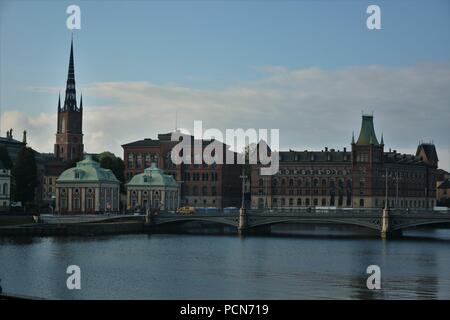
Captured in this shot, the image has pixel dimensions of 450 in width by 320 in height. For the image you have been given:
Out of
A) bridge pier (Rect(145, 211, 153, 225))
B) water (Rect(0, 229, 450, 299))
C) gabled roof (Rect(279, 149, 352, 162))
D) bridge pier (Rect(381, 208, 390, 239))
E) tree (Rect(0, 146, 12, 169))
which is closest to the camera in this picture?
water (Rect(0, 229, 450, 299))

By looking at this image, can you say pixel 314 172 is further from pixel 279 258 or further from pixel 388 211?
pixel 279 258

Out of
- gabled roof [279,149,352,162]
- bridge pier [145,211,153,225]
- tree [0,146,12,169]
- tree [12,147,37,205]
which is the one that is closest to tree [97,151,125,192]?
tree [0,146,12,169]

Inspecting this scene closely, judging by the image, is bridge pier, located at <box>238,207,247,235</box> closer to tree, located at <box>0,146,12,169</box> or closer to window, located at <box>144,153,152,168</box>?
tree, located at <box>0,146,12,169</box>

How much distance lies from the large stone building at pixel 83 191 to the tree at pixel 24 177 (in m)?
4.74

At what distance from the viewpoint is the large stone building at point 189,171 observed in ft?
618

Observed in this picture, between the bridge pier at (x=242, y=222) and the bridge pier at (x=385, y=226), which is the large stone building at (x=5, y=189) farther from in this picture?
the bridge pier at (x=385, y=226)

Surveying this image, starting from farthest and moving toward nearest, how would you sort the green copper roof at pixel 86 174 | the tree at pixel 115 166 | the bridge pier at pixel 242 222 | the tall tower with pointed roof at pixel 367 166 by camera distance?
the tall tower with pointed roof at pixel 367 166 → the tree at pixel 115 166 → the green copper roof at pixel 86 174 → the bridge pier at pixel 242 222

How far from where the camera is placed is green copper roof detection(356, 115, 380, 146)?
187 metres

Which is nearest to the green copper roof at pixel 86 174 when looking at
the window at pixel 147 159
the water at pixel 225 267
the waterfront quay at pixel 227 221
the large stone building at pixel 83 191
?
the large stone building at pixel 83 191

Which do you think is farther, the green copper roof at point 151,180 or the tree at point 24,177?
the green copper roof at point 151,180

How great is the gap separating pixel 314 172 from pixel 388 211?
73207mm

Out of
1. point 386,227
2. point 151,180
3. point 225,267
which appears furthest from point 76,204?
point 225,267

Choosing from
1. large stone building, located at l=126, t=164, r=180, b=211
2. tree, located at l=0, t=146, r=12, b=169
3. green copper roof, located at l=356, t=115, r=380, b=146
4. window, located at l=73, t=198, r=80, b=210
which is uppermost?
green copper roof, located at l=356, t=115, r=380, b=146
